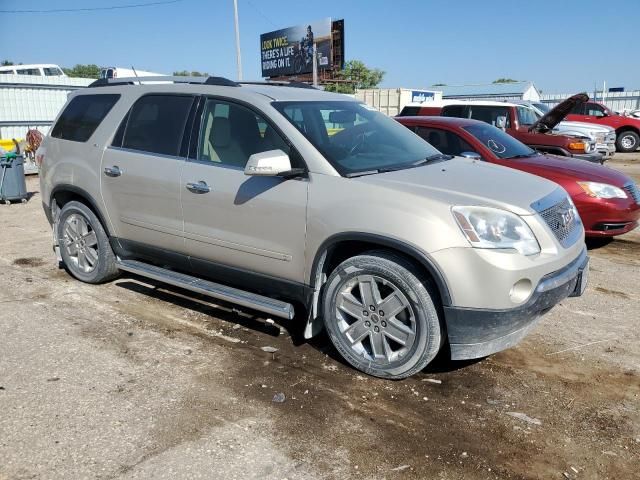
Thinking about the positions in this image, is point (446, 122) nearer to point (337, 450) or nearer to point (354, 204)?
point (354, 204)

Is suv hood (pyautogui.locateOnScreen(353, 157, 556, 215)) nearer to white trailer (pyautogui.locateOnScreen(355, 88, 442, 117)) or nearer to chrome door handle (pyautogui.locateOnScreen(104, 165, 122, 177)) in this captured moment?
chrome door handle (pyautogui.locateOnScreen(104, 165, 122, 177))

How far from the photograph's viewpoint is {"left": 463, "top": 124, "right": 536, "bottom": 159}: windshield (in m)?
7.05

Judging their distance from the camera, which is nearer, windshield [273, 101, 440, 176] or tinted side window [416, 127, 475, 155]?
windshield [273, 101, 440, 176]

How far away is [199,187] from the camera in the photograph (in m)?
4.15

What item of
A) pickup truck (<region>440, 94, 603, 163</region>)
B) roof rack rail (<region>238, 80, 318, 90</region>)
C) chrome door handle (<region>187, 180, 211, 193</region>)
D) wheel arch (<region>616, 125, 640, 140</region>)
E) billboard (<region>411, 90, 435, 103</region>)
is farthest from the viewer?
billboard (<region>411, 90, 435, 103</region>)

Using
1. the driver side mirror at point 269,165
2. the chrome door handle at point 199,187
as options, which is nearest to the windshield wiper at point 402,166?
the driver side mirror at point 269,165

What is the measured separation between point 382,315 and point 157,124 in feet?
8.21

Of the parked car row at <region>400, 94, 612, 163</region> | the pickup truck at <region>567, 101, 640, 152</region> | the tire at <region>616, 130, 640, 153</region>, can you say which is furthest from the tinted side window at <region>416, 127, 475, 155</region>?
the tire at <region>616, 130, 640, 153</region>

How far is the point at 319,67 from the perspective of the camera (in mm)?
44594

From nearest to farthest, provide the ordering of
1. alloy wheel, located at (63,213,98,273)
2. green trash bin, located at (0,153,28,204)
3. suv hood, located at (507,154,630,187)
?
alloy wheel, located at (63,213,98,273)
suv hood, located at (507,154,630,187)
green trash bin, located at (0,153,28,204)

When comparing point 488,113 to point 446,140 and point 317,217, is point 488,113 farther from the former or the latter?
point 317,217

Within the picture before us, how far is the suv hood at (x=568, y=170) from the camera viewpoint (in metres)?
6.50

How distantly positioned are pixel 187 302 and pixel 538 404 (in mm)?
3054

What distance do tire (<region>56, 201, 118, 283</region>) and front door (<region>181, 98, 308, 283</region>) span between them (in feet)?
4.06
